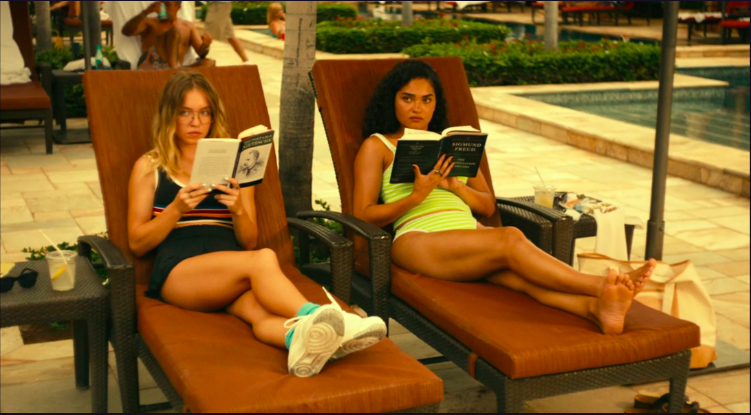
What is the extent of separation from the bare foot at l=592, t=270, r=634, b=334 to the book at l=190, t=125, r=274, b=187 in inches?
48.6

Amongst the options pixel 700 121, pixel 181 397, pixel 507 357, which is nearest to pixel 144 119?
pixel 181 397

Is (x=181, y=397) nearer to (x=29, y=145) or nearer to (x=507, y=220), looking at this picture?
(x=507, y=220)

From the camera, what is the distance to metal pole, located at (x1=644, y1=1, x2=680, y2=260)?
402 cm

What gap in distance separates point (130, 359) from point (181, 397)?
0.56 metres

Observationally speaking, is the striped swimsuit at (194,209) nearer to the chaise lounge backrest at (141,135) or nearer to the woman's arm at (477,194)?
the chaise lounge backrest at (141,135)

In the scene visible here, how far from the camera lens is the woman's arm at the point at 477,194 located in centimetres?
396

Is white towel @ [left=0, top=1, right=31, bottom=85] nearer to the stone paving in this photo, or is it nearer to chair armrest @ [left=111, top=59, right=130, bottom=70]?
the stone paving

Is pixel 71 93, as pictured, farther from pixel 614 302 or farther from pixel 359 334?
pixel 614 302

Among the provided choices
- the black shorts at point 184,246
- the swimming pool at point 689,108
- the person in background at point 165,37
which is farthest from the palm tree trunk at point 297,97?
the swimming pool at point 689,108

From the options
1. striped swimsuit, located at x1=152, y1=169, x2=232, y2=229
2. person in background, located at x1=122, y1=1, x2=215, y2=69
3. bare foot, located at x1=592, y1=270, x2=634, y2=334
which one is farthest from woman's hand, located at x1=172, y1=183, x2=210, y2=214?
person in background, located at x1=122, y1=1, x2=215, y2=69

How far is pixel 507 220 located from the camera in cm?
412

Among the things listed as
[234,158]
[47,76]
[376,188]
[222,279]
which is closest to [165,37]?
[47,76]

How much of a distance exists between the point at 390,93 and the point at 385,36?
12752 mm

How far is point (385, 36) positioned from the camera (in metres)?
16.5
